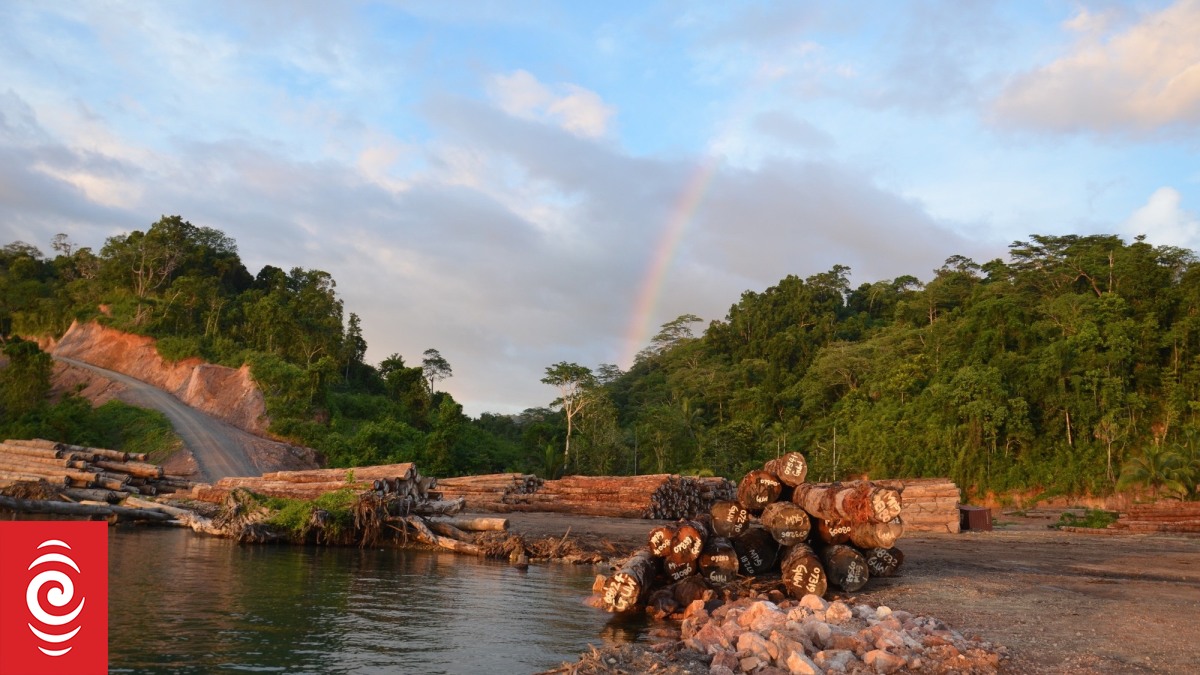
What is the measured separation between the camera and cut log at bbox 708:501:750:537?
42.0ft

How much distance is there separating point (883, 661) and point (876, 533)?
5059mm

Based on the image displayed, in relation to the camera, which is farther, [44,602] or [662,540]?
[662,540]

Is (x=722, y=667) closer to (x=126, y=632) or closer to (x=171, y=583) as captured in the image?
(x=126, y=632)

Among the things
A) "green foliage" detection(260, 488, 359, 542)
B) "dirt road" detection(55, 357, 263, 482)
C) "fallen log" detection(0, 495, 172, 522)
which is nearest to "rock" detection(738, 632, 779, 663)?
"green foliage" detection(260, 488, 359, 542)

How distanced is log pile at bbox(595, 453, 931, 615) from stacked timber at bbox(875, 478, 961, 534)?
12.6 meters

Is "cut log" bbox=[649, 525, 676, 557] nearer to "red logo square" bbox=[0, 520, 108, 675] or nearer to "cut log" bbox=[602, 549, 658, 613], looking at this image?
"cut log" bbox=[602, 549, 658, 613]

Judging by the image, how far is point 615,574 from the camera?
443 inches

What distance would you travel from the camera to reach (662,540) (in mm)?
11711

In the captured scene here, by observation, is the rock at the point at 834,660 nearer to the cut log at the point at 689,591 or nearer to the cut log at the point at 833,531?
the cut log at the point at 689,591

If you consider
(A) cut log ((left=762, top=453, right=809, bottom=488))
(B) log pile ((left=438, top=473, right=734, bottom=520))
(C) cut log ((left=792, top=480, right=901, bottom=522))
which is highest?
(A) cut log ((left=762, top=453, right=809, bottom=488))

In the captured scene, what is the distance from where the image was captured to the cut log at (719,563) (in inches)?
460

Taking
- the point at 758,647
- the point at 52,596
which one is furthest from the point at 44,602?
the point at 758,647

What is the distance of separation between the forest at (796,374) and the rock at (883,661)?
30.8 meters

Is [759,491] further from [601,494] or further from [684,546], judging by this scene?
[601,494]
